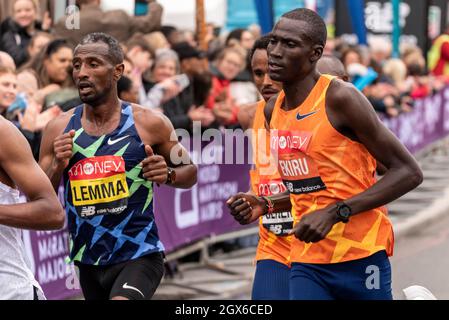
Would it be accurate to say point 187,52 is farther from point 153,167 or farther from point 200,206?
point 153,167

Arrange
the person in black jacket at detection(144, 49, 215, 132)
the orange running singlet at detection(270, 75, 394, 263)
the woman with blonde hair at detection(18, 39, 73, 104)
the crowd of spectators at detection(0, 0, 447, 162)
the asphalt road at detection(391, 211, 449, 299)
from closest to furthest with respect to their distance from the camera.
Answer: the orange running singlet at detection(270, 75, 394, 263) → the crowd of spectators at detection(0, 0, 447, 162) → the woman with blonde hair at detection(18, 39, 73, 104) → the asphalt road at detection(391, 211, 449, 299) → the person in black jacket at detection(144, 49, 215, 132)

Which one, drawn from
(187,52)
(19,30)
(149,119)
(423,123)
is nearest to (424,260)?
(187,52)

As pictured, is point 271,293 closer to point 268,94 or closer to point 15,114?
point 268,94

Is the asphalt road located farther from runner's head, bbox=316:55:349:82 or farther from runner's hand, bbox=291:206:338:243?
runner's hand, bbox=291:206:338:243

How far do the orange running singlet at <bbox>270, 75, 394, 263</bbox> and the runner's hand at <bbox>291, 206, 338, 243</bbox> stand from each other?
0.51 ft

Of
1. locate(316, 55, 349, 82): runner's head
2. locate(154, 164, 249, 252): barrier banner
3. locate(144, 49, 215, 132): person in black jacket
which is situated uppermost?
locate(316, 55, 349, 82): runner's head

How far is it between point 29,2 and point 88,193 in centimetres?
520

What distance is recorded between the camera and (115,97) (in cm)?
627

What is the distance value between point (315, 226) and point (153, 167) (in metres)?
1.17

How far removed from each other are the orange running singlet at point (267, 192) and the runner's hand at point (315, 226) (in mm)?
1237

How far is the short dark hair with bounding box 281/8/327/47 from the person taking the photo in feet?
17.8

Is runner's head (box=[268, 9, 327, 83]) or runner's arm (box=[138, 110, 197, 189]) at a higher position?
runner's head (box=[268, 9, 327, 83])

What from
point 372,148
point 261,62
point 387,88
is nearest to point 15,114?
point 261,62

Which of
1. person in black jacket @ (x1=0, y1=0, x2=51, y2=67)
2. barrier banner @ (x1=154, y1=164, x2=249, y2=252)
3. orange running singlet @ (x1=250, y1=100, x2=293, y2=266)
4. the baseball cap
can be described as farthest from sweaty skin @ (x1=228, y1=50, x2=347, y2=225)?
the baseball cap
